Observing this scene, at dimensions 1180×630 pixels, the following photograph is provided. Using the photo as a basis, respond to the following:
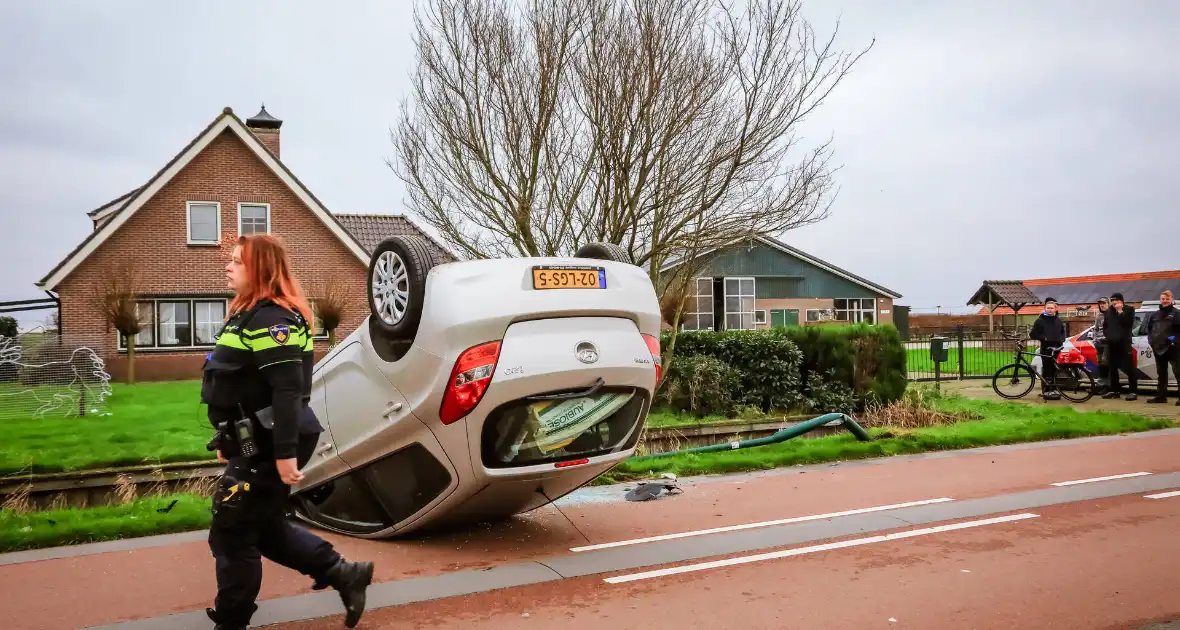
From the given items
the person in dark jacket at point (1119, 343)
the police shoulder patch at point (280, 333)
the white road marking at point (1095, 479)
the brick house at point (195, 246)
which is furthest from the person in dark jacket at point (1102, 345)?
the brick house at point (195, 246)

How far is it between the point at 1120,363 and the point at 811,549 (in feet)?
42.9

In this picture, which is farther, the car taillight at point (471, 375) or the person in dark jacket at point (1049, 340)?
the person in dark jacket at point (1049, 340)

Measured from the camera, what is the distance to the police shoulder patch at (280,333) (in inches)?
163

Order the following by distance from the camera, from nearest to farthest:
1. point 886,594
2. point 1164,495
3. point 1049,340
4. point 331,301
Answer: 1. point 886,594
2. point 1164,495
3. point 1049,340
4. point 331,301

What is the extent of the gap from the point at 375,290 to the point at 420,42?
7454 mm

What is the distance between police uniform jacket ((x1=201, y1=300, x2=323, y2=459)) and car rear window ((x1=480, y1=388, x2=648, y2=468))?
137 centimetres

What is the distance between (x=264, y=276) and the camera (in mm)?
4309

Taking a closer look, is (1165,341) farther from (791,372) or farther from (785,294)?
(785,294)

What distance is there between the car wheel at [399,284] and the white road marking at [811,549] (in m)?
1.87

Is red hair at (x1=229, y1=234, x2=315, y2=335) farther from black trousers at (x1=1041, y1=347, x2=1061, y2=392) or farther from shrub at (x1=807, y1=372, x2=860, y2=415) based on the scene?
black trousers at (x1=1041, y1=347, x2=1061, y2=392)

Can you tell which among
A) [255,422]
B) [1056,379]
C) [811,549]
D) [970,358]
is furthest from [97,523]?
[970,358]

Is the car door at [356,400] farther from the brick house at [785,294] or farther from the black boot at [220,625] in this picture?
the brick house at [785,294]

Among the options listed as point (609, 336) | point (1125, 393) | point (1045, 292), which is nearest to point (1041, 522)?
point (609, 336)

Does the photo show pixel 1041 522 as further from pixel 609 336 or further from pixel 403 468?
pixel 403 468
